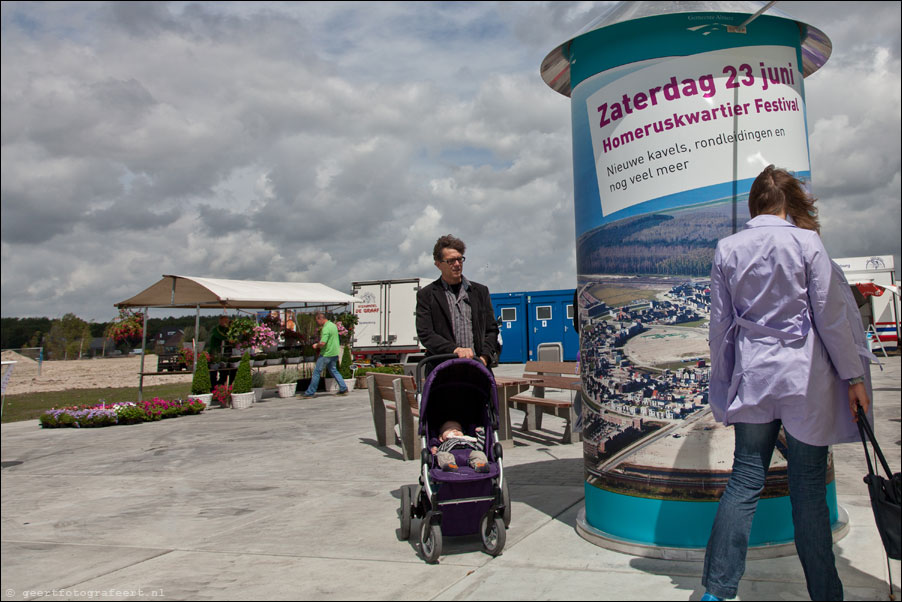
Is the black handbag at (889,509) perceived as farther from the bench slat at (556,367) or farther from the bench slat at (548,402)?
the bench slat at (556,367)

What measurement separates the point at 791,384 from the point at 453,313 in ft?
8.73

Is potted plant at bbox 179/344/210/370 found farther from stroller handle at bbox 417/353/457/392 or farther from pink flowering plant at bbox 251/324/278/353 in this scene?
stroller handle at bbox 417/353/457/392

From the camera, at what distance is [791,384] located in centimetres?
271

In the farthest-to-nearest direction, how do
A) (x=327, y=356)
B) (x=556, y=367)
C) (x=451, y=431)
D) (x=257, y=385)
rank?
(x=257, y=385)
(x=327, y=356)
(x=556, y=367)
(x=451, y=431)

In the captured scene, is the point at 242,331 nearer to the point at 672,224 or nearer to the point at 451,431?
the point at 451,431

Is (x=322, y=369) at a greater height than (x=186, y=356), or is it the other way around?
(x=186, y=356)

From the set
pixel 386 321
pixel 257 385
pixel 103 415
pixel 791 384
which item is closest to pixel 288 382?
pixel 257 385

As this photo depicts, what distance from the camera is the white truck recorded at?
80.1 feet

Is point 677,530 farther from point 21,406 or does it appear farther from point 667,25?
point 21,406

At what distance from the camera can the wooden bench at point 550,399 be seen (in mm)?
8094

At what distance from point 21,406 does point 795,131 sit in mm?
19346

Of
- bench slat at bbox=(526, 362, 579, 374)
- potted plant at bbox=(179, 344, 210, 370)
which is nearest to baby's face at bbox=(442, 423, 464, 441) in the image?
bench slat at bbox=(526, 362, 579, 374)

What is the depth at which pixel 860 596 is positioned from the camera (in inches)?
117

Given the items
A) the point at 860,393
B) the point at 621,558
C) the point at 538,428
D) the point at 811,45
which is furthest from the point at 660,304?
the point at 538,428
